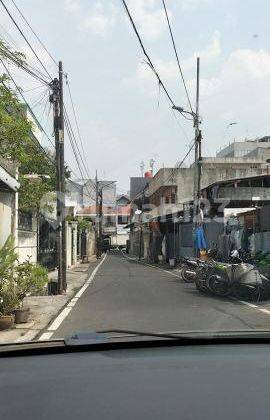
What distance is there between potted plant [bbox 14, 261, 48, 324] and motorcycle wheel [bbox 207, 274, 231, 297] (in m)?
5.01

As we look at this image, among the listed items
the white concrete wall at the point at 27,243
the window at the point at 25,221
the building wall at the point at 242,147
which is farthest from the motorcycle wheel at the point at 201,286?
the building wall at the point at 242,147

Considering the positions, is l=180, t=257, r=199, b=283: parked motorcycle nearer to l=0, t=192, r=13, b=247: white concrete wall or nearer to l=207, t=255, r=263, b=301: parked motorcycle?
l=207, t=255, r=263, b=301: parked motorcycle

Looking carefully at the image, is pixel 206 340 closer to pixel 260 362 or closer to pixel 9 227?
pixel 260 362

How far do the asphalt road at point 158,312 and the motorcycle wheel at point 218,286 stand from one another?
0.30 metres

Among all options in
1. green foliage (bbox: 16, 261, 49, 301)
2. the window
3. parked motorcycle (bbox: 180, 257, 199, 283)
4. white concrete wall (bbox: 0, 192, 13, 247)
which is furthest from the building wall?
green foliage (bbox: 16, 261, 49, 301)

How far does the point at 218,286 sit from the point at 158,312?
351 cm

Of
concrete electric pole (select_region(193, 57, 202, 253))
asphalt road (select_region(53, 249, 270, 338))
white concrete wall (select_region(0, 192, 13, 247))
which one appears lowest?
asphalt road (select_region(53, 249, 270, 338))

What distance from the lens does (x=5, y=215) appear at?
543 inches

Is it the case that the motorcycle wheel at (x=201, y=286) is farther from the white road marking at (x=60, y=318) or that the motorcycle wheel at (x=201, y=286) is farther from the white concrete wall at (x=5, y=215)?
the white concrete wall at (x=5, y=215)

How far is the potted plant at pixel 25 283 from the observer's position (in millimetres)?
11141

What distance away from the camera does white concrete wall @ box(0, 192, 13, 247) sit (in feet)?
44.1

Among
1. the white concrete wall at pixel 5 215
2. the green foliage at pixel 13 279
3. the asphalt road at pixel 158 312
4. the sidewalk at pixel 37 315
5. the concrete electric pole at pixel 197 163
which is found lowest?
the sidewalk at pixel 37 315

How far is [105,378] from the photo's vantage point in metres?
2.47

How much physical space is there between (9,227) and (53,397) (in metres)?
12.2
